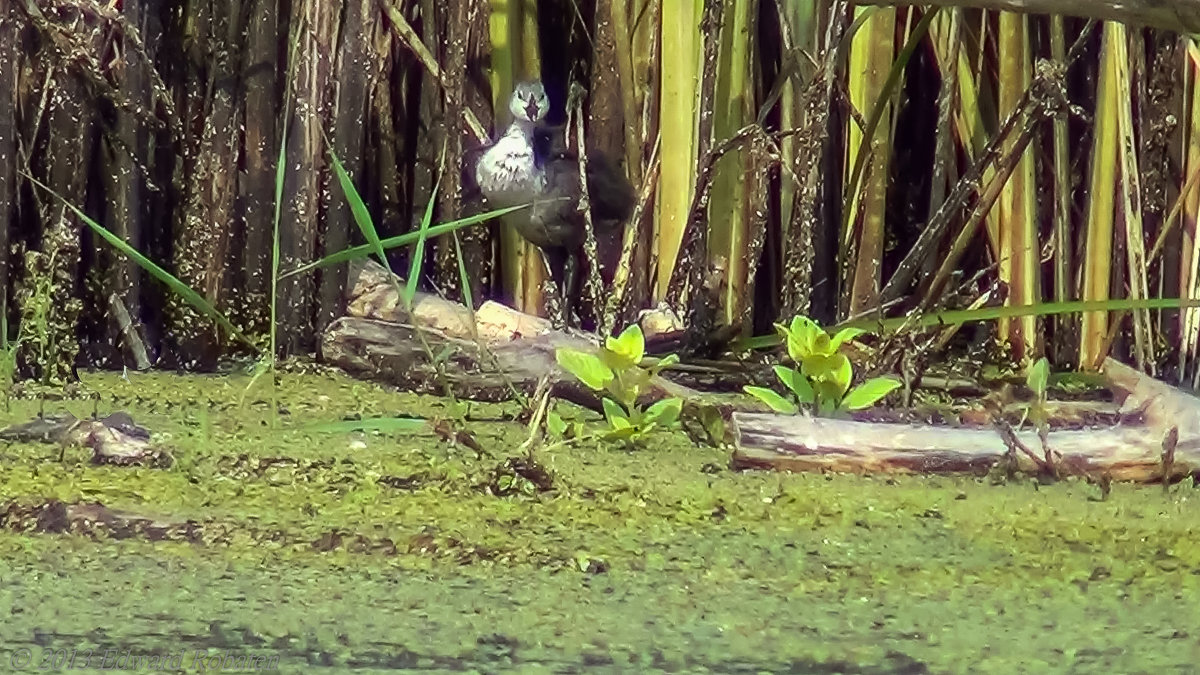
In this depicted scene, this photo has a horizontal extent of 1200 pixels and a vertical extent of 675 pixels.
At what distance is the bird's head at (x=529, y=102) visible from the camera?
2.15 metres

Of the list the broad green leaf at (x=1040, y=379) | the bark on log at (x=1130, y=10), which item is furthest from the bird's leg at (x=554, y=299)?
the bark on log at (x=1130, y=10)

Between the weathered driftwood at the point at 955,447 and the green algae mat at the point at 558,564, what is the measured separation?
3 cm

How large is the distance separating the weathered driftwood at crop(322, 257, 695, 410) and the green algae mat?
0.63 ft

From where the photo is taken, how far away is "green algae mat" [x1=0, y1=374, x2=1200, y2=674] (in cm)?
92

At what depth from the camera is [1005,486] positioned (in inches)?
52.7

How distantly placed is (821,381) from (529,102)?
32.9 inches

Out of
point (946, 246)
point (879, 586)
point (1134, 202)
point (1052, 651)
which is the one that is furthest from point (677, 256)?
point (1052, 651)

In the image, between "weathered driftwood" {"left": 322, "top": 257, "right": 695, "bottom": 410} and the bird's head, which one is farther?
the bird's head

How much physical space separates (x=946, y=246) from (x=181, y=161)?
1.01 meters

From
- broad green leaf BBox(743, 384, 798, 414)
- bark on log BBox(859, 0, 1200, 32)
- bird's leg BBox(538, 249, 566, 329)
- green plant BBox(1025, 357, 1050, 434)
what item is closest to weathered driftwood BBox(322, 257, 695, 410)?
bird's leg BBox(538, 249, 566, 329)

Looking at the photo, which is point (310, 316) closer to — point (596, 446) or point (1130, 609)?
point (596, 446)

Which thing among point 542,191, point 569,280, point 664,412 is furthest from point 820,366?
point 542,191

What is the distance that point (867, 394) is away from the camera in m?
1.50
